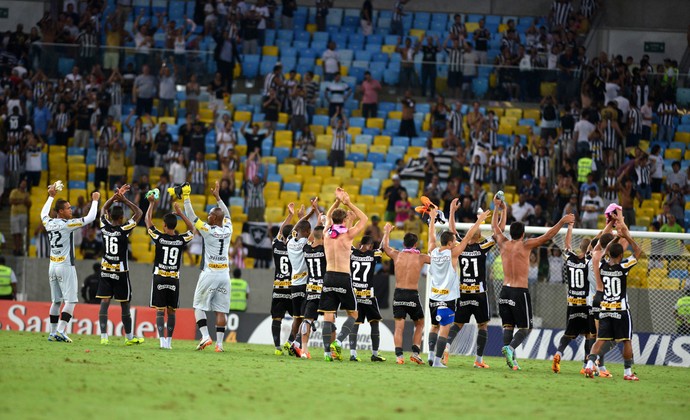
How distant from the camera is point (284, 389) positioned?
12688 millimetres

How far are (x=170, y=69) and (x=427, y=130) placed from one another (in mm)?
8139

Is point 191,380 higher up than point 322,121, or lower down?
lower down

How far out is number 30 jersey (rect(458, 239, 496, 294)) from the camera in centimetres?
1853

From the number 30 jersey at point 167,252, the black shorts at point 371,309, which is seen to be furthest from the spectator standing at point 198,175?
the black shorts at point 371,309

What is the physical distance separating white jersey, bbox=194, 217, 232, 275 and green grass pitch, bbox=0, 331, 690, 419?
1.54 meters

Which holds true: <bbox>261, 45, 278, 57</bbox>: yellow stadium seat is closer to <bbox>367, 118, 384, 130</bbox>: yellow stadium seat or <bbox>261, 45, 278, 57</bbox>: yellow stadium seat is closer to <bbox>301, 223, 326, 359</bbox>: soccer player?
<bbox>367, 118, 384, 130</bbox>: yellow stadium seat

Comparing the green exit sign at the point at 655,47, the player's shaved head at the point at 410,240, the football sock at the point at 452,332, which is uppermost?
the green exit sign at the point at 655,47

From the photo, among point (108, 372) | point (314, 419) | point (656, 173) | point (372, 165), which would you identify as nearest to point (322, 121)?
point (372, 165)

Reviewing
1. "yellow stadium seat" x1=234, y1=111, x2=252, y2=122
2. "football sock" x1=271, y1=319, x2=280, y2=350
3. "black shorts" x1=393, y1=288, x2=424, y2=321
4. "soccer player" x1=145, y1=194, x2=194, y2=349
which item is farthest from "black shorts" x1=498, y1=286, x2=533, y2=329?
"yellow stadium seat" x1=234, y1=111, x2=252, y2=122

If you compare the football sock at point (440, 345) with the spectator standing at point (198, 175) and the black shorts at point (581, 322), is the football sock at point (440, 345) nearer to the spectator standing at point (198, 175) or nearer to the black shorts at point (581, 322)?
the black shorts at point (581, 322)

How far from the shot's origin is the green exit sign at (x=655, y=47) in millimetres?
37438

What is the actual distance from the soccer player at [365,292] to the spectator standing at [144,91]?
50.6 feet

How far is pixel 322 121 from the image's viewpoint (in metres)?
33.5

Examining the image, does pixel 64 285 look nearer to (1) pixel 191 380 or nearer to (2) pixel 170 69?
(1) pixel 191 380
